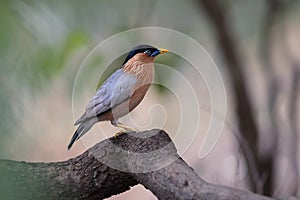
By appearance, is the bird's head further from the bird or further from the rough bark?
the rough bark

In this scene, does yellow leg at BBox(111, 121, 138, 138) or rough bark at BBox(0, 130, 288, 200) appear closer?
rough bark at BBox(0, 130, 288, 200)

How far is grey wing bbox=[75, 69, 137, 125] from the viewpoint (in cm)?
87

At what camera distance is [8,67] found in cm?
80

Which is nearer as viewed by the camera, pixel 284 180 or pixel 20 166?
pixel 20 166

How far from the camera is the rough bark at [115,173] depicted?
0.83m

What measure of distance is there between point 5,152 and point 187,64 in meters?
1.11

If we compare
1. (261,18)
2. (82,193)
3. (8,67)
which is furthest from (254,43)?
(8,67)

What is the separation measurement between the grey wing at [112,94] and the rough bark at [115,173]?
0.32ft

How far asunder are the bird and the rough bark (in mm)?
64

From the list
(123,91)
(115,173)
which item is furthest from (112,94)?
(115,173)

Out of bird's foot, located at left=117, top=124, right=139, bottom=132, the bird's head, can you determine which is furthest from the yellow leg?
the bird's head

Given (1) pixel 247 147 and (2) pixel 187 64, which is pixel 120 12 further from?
(1) pixel 247 147

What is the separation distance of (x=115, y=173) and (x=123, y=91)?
0.19 meters

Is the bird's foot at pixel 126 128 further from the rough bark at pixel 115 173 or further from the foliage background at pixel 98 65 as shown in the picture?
the foliage background at pixel 98 65
